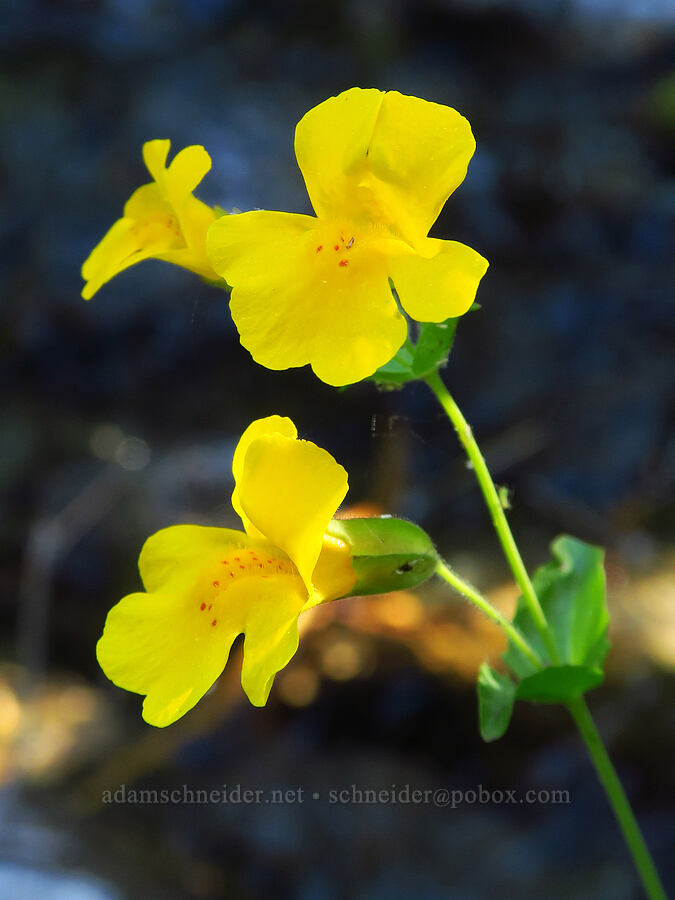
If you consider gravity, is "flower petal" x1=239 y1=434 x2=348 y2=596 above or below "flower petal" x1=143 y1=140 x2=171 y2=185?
below

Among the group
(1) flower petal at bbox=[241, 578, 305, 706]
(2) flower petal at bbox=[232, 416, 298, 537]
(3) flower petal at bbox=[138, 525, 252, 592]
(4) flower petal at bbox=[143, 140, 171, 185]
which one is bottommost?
(1) flower petal at bbox=[241, 578, 305, 706]

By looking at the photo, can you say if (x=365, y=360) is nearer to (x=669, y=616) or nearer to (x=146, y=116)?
(x=669, y=616)

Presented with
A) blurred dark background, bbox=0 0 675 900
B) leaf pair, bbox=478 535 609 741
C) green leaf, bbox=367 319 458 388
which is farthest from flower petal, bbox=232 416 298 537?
blurred dark background, bbox=0 0 675 900

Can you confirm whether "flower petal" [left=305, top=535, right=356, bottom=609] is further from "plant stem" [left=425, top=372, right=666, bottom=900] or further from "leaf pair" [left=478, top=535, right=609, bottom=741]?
"leaf pair" [left=478, top=535, right=609, bottom=741]

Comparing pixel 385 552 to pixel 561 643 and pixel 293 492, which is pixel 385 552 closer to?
pixel 293 492

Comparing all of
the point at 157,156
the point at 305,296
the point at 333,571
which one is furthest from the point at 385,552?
the point at 157,156
